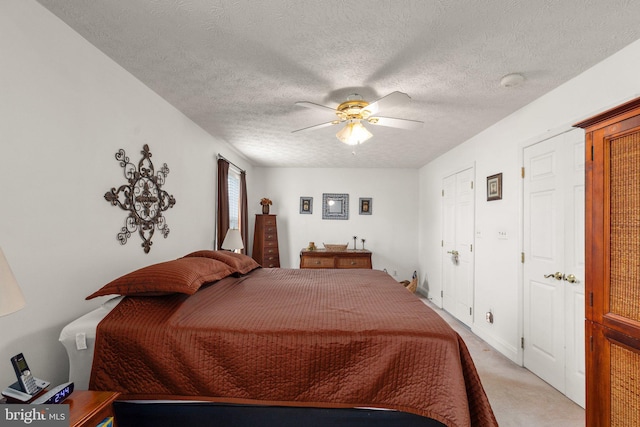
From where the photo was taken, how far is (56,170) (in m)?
1.75

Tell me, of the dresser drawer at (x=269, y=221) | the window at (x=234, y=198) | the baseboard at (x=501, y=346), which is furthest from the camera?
the dresser drawer at (x=269, y=221)

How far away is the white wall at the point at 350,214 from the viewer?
20.4ft

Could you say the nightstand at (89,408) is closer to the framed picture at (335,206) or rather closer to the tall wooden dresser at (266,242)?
the tall wooden dresser at (266,242)

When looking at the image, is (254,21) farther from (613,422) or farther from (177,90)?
(613,422)

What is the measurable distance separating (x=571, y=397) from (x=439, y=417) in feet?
5.81

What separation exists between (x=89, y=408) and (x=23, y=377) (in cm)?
28

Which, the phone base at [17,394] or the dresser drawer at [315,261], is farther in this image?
the dresser drawer at [315,261]

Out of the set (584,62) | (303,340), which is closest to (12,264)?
(303,340)

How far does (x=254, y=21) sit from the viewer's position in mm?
1740

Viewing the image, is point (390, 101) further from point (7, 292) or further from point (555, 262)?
point (7, 292)

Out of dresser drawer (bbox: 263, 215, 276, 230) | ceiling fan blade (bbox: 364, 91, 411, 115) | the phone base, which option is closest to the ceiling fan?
ceiling fan blade (bbox: 364, 91, 411, 115)

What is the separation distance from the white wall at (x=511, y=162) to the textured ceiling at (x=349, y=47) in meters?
0.12

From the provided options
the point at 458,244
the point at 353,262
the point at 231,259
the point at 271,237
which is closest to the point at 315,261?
the point at 353,262

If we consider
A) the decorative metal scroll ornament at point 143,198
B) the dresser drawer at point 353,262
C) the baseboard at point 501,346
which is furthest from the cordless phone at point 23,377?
the dresser drawer at point 353,262
